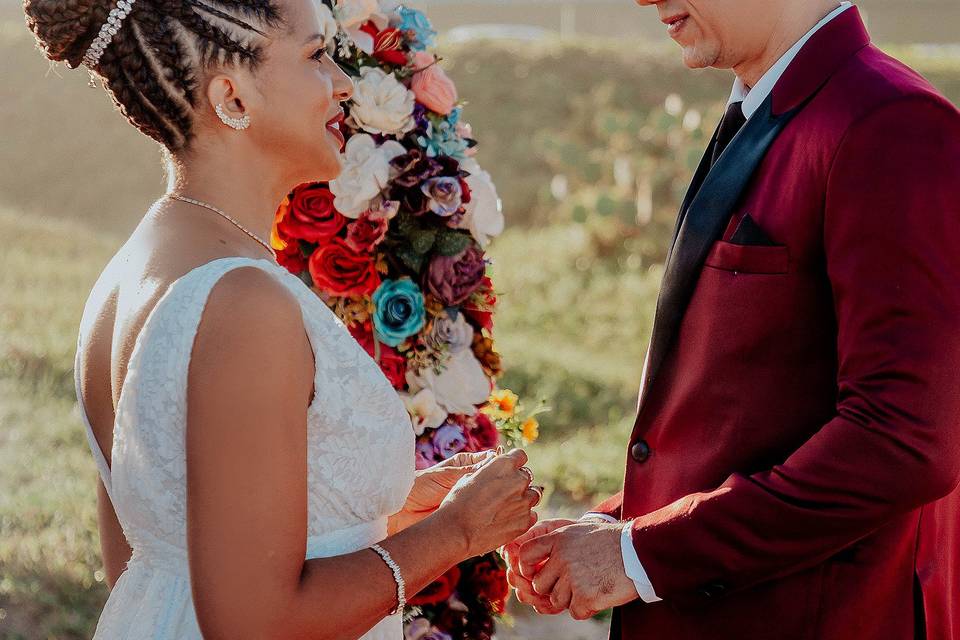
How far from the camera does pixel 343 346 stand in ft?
6.41

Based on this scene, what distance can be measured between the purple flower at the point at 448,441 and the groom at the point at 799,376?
0.98 metres

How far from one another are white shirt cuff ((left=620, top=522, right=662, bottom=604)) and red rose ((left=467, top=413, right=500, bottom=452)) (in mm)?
1252

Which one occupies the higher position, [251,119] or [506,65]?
[506,65]

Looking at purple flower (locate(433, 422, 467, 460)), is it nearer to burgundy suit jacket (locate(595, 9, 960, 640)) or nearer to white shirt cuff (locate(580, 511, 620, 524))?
white shirt cuff (locate(580, 511, 620, 524))

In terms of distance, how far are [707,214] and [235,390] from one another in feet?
3.16

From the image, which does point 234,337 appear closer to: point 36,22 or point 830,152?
point 36,22

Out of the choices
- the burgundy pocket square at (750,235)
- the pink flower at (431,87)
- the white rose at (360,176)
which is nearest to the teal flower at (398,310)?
the white rose at (360,176)

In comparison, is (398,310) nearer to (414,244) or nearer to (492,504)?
(414,244)

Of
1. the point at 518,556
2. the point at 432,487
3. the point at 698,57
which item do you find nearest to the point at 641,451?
the point at 518,556

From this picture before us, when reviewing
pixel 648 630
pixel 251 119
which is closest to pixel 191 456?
pixel 251 119

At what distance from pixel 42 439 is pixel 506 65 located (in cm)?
1453

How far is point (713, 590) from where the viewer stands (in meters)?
2.05

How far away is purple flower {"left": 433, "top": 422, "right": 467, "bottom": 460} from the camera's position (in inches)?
128

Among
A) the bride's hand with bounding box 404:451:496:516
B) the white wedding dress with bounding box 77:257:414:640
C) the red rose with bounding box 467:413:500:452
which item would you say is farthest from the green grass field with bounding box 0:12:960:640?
the red rose with bounding box 467:413:500:452
